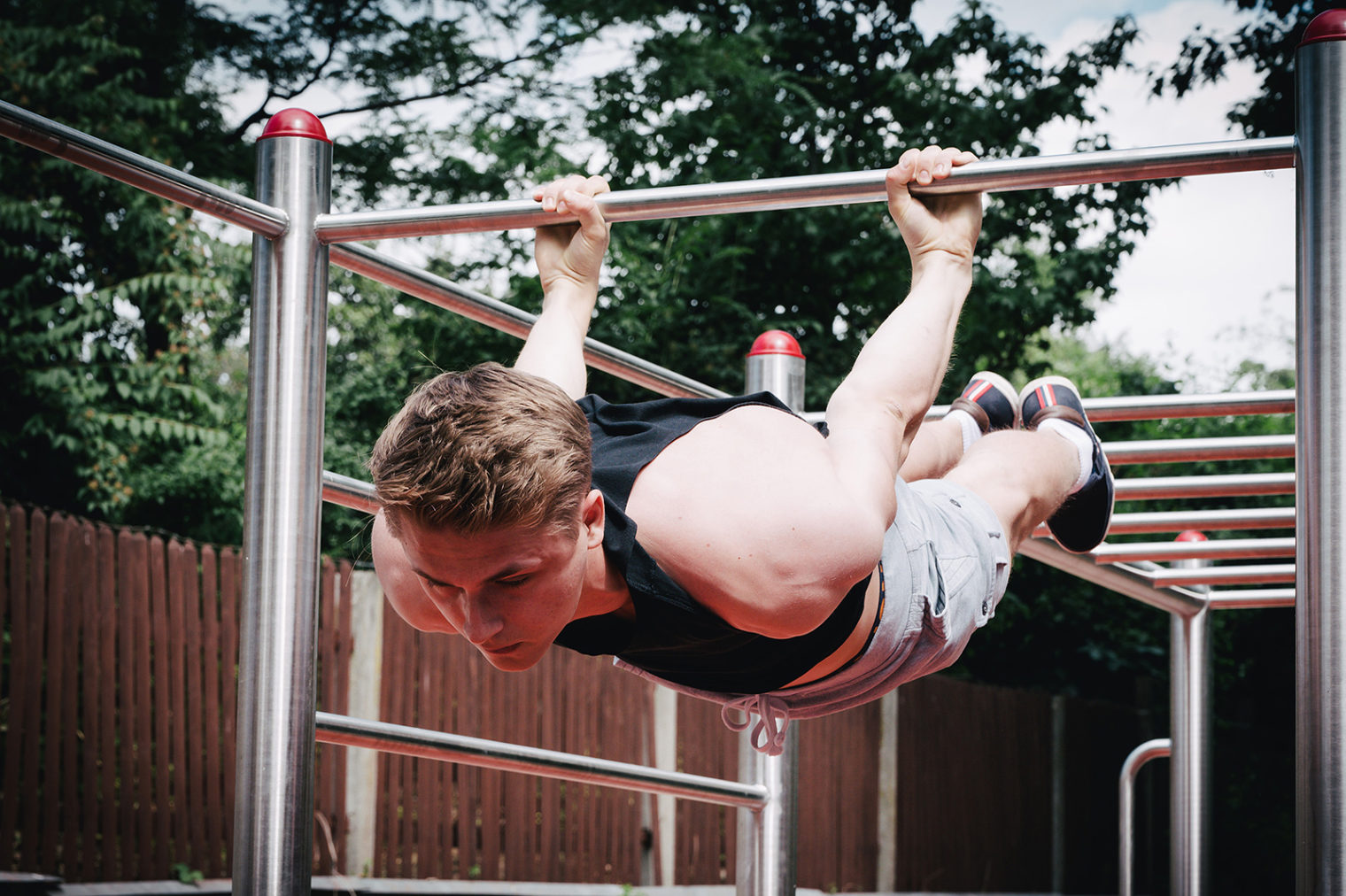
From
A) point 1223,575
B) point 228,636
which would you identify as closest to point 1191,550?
point 1223,575

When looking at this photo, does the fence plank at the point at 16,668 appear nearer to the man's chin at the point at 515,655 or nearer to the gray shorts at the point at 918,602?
the gray shorts at the point at 918,602

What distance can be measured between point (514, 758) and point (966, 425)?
3.17ft

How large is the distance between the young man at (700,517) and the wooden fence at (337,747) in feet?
12.0

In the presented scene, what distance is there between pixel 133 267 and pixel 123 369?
0.89 meters

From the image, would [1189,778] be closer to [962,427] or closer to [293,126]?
[962,427]

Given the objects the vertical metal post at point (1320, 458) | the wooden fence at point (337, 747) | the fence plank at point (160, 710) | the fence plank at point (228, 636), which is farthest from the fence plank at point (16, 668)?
the vertical metal post at point (1320, 458)

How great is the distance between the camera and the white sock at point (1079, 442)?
1899 millimetres

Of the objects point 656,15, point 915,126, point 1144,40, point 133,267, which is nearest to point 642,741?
point 133,267

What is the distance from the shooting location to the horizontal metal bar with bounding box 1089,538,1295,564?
7.93ft

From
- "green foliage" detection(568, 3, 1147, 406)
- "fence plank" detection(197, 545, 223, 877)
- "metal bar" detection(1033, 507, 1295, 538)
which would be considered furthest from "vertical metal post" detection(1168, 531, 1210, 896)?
"green foliage" detection(568, 3, 1147, 406)

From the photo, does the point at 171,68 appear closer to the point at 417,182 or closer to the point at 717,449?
the point at 417,182

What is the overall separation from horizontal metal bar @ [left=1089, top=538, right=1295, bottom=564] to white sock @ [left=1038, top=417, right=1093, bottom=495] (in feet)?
1.57

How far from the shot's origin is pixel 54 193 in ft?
24.7

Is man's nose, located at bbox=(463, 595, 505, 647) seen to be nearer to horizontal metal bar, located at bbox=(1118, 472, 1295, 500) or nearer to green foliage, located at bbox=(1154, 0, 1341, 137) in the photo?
horizontal metal bar, located at bbox=(1118, 472, 1295, 500)
